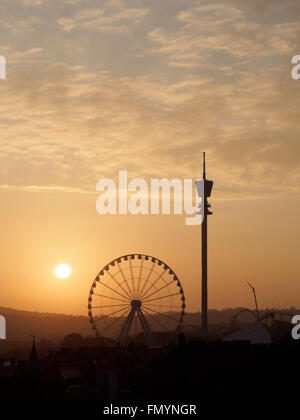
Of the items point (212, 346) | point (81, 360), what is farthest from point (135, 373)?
point (212, 346)

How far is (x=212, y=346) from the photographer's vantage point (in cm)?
8606

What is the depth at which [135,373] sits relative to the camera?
6245 inches

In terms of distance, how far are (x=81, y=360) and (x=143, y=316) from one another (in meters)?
13.5

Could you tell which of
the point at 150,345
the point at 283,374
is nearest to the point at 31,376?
the point at 150,345
